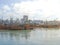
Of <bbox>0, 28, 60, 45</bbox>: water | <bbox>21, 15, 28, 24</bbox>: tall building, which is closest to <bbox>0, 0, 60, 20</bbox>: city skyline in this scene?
<bbox>21, 15, 28, 24</bbox>: tall building

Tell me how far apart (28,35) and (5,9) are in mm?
713

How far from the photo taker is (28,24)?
259cm

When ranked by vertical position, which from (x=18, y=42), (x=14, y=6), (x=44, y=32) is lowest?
(x=18, y=42)

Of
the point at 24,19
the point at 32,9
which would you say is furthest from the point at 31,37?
the point at 32,9

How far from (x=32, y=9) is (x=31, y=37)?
57 centimetres

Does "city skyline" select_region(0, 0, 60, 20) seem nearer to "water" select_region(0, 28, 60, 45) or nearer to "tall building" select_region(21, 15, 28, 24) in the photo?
"tall building" select_region(21, 15, 28, 24)

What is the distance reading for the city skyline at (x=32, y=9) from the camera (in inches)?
99.2

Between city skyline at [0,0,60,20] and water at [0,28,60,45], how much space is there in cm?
29

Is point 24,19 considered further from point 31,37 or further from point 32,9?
point 31,37

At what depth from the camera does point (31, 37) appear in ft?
8.37

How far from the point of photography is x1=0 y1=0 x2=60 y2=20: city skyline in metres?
2.52

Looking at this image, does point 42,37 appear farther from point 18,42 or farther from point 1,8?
point 1,8

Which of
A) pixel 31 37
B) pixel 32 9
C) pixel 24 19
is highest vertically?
pixel 32 9

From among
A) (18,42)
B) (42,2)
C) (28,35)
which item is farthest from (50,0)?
(18,42)
